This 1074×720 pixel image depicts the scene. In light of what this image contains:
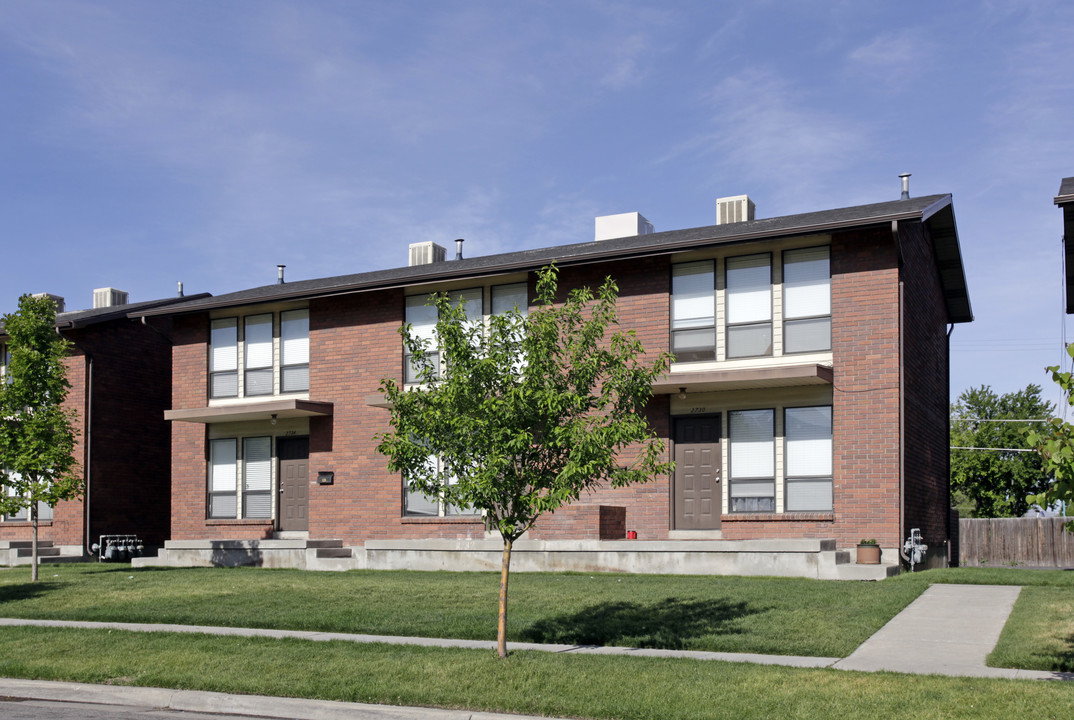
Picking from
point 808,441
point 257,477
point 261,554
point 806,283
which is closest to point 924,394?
point 808,441

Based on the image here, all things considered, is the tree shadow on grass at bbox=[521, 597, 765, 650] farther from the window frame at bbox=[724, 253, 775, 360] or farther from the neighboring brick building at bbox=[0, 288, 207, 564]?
the neighboring brick building at bbox=[0, 288, 207, 564]

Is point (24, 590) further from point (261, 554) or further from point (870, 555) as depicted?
point (870, 555)

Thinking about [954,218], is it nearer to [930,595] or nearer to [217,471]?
[930,595]

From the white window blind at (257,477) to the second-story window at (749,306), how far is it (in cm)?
1241

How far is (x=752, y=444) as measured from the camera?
21.6 m

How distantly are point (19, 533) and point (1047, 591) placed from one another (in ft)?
84.0

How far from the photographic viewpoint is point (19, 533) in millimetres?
29453

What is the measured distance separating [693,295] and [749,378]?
2615 millimetres

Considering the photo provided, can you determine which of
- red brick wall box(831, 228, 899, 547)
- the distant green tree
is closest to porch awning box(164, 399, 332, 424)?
red brick wall box(831, 228, 899, 547)

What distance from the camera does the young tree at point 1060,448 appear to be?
8.91m

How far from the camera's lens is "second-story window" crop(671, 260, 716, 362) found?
22.0 m

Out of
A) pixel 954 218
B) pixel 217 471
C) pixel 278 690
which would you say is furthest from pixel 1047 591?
pixel 217 471

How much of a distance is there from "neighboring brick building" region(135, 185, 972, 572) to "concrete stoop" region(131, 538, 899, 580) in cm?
8

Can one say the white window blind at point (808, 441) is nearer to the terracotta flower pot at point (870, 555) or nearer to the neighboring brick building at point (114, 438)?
the terracotta flower pot at point (870, 555)
